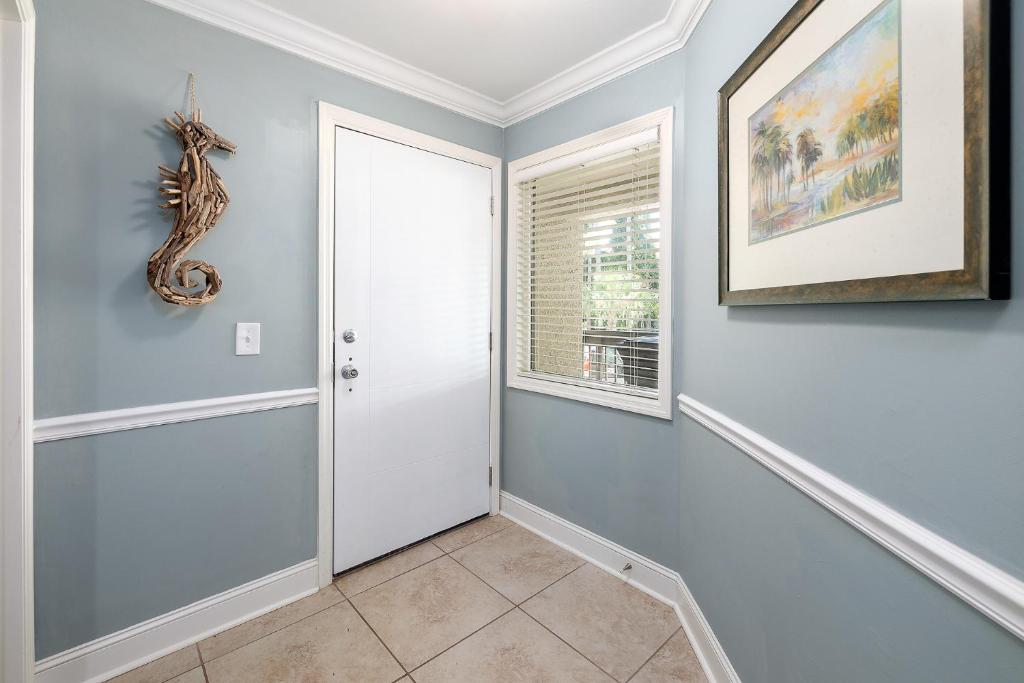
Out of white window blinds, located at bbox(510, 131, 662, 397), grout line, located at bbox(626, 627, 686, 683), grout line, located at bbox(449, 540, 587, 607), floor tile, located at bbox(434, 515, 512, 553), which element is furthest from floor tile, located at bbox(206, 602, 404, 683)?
white window blinds, located at bbox(510, 131, 662, 397)

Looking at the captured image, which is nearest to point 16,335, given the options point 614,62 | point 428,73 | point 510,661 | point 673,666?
point 510,661

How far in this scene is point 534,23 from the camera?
187 cm

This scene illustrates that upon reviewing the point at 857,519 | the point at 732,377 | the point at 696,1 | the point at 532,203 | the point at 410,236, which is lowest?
the point at 857,519

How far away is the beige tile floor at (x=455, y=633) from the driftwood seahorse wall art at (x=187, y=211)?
1.32 meters

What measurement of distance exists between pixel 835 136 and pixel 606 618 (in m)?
1.84

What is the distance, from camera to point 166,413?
1.65m

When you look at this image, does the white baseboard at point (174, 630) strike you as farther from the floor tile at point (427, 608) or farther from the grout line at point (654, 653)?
the grout line at point (654, 653)

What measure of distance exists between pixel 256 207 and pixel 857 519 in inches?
84.9

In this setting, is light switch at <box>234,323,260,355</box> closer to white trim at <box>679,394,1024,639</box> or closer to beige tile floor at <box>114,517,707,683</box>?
beige tile floor at <box>114,517,707,683</box>

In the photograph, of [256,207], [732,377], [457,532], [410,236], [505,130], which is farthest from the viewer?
[505,130]

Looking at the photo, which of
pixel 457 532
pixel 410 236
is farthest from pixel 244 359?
pixel 457 532

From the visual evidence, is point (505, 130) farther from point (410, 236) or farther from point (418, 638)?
point (418, 638)

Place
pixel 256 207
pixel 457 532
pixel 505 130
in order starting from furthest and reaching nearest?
pixel 505 130
pixel 457 532
pixel 256 207

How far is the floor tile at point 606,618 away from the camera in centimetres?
166
